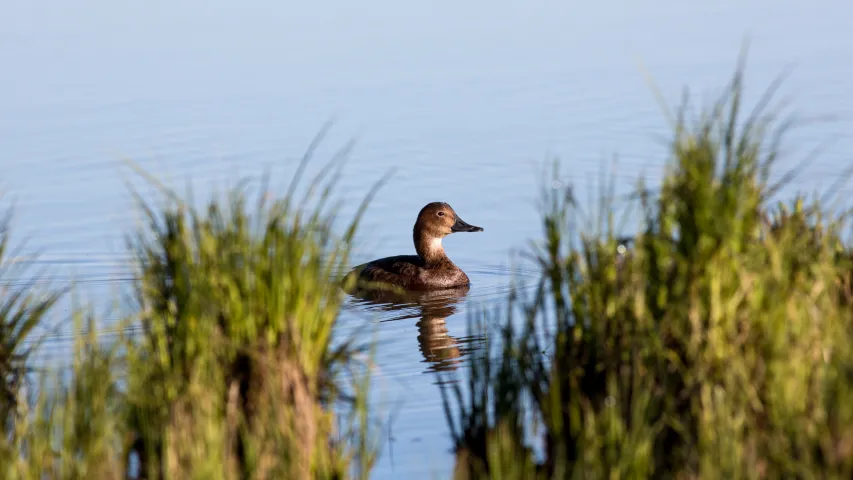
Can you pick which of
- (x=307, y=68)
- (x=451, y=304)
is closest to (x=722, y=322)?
(x=451, y=304)

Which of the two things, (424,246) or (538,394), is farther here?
(424,246)

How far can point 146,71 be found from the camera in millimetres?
18969

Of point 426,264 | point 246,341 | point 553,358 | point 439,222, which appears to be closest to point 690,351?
point 553,358

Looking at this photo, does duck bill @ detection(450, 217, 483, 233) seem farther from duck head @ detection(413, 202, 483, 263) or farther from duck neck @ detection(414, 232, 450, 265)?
duck neck @ detection(414, 232, 450, 265)

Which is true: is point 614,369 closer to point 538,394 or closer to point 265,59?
point 538,394

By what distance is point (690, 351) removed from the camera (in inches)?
206

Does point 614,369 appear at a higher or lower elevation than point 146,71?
lower

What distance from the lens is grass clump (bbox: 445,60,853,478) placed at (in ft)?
15.5

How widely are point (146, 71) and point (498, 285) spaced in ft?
30.0

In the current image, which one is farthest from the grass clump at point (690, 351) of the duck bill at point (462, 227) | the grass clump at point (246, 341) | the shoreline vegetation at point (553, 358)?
the duck bill at point (462, 227)

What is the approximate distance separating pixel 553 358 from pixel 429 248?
6.11 meters

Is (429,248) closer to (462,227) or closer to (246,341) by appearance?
(462,227)

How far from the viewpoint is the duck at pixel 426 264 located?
1153cm

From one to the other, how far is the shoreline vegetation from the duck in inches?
214
